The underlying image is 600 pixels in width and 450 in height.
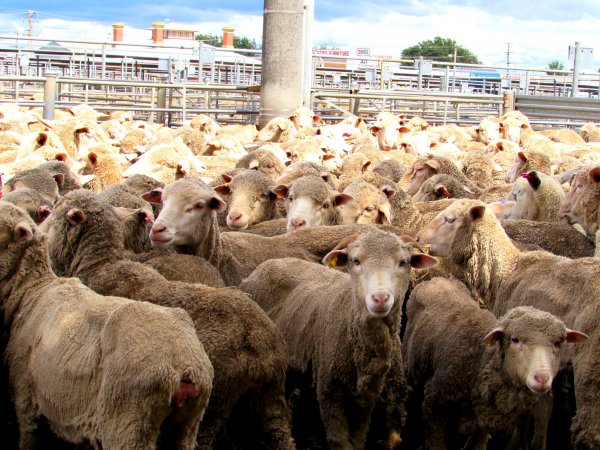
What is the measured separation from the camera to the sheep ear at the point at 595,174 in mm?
6829

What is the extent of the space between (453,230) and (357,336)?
→ 5.51ft

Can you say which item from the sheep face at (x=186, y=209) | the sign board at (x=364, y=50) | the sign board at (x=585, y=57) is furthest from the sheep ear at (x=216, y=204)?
the sign board at (x=364, y=50)

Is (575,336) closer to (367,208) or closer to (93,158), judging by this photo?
(367,208)

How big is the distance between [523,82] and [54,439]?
22892mm

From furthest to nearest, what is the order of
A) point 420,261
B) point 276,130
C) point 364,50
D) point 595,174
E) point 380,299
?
point 364,50, point 276,130, point 595,174, point 420,261, point 380,299

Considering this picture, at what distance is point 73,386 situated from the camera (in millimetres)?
3791

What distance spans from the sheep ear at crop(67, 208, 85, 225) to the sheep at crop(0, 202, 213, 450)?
0.76m

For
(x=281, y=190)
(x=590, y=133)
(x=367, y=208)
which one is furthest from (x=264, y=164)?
(x=590, y=133)

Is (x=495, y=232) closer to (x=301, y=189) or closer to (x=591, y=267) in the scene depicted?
(x=591, y=267)

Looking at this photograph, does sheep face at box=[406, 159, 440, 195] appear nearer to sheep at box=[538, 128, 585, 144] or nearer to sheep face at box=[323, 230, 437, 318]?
sheep face at box=[323, 230, 437, 318]

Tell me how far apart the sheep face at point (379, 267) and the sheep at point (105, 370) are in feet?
3.23

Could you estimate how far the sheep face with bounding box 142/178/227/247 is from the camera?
592 centimetres

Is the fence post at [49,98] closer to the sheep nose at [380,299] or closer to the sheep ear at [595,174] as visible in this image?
the sheep ear at [595,174]

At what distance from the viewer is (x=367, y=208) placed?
303 inches
